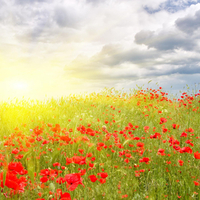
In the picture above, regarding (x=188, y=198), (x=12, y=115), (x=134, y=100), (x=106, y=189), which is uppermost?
(x=134, y=100)

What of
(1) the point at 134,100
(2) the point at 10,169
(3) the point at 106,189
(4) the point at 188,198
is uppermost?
(1) the point at 134,100

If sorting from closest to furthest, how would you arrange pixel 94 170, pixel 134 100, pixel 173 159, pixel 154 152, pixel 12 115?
pixel 94 170 < pixel 173 159 < pixel 154 152 < pixel 12 115 < pixel 134 100

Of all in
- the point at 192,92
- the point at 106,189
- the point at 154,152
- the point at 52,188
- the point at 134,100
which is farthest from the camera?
the point at 134,100

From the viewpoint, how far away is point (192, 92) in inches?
329

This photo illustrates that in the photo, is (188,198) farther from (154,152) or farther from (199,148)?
(199,148)

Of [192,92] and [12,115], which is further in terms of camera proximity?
[192,92]

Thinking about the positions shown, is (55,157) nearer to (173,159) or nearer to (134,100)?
(173,159)

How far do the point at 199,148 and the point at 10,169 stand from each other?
317cm

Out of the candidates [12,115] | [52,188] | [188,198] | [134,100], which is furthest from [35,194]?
[134,100]

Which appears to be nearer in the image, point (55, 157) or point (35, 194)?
point (35, 194)

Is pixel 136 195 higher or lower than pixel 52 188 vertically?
lower

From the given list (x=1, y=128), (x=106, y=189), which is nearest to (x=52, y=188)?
(x=106, y=189)

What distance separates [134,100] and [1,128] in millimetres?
5898

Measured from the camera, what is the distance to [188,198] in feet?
6.84
